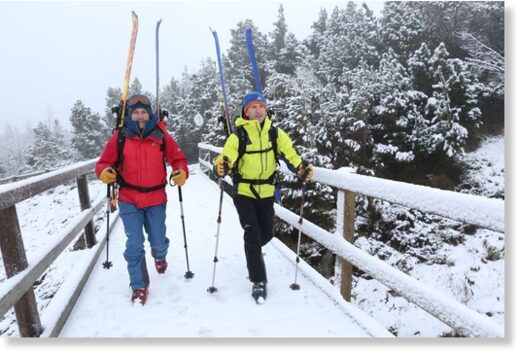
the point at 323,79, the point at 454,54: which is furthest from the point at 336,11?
the point at 454,54

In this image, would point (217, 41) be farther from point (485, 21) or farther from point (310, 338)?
point (485, 21)

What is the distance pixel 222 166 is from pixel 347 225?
1303 millimetres

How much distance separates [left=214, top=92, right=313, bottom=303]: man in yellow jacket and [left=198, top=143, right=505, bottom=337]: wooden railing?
52cm

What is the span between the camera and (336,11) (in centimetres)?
4909

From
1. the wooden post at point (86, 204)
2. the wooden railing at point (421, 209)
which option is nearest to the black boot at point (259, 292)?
the wooden railing at point (421, 209)

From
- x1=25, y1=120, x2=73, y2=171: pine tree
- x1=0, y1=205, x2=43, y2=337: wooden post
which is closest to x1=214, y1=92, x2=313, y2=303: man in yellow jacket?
x1=0, y1=205, x2=43, y2=337: wooden post

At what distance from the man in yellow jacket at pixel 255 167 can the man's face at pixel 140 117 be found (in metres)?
0.92

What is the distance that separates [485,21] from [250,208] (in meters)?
34.1

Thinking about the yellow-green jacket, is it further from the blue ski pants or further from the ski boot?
the ski boot

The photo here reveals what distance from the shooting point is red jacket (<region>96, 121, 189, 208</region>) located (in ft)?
12.3

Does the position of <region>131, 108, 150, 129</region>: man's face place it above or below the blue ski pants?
above

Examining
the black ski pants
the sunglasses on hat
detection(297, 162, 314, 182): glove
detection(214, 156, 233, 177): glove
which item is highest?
the sunglasses on hat

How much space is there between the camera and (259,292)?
148 inches

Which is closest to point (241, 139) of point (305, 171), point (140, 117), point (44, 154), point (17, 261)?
point (305, 171)
